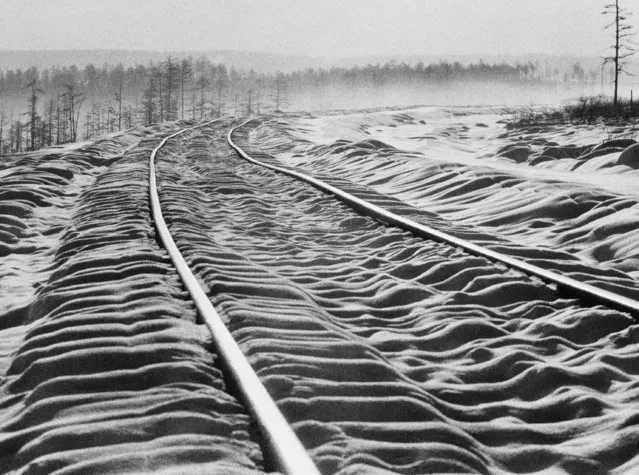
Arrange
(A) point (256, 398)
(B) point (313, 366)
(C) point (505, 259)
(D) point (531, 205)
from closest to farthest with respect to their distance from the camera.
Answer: (A) point (256, 398) < (B) point (313, 366) < (C) point (505, 259) < (D) point (531, 205)

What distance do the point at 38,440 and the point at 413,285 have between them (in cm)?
328

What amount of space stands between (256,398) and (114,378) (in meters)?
0.90

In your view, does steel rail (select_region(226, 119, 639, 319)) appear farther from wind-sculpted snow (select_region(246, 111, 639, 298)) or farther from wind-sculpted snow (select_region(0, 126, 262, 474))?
wind-sculpted snow (select_region(0, 126, 262, 474))

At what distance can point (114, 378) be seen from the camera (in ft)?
12.3

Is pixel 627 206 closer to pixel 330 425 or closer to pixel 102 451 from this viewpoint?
pixel 330 425

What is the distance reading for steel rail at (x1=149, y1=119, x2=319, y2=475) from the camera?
8.63 feet

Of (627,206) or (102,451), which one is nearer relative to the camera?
(102,451)

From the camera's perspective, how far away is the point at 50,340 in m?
4.44

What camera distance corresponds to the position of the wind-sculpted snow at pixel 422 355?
3104mm

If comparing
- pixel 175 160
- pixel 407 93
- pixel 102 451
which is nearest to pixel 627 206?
pixel 102 451

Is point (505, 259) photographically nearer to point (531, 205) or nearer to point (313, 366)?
point (313, 366)

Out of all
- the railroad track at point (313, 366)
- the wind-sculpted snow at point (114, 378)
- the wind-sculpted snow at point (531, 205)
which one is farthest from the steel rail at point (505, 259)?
the wind-sculpted snow at point (114, 378)

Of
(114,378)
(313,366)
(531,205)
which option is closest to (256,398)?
(313,366)

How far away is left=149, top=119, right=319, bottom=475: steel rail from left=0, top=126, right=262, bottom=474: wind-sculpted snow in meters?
0.08
